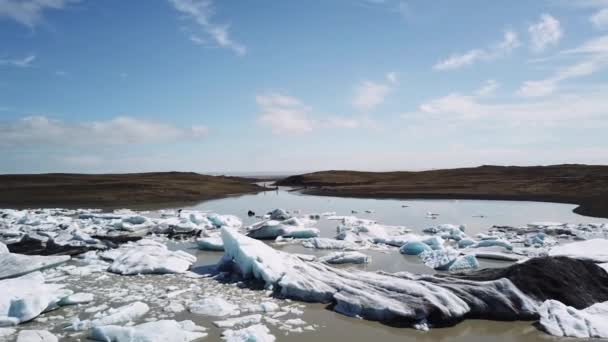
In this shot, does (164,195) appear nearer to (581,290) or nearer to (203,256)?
(203,256)

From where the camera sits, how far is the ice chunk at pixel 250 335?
489cm

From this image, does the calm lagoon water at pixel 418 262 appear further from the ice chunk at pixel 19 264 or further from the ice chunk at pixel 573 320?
the ice chunk at pixel 19 264

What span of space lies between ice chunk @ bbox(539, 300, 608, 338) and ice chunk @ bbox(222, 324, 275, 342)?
11.4ft

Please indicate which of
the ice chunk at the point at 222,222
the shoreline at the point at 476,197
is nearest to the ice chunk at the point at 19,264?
the ice chunk at the point at 222,222

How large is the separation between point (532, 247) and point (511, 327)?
6.37 metres

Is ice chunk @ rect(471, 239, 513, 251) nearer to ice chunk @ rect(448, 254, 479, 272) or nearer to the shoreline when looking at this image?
ice chunk @ rect(448, 254, 479, 272)

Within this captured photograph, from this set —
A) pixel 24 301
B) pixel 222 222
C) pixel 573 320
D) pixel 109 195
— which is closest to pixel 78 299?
pixel 24 301

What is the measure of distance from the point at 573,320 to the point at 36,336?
654cm

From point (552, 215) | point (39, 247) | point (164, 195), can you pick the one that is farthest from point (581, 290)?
point (164, 195)

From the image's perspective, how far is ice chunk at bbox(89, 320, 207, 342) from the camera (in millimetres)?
4895

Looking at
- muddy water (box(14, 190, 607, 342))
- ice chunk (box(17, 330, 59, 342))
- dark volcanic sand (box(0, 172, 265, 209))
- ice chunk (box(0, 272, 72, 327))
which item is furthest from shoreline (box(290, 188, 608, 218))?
ice chunk (box(17, 330, 59, 342))

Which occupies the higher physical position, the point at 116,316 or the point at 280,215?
the point at 280,215

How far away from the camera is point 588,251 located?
8695 mm

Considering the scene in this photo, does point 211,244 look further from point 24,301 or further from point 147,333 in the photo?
point 147,333
